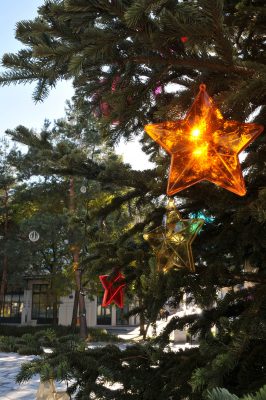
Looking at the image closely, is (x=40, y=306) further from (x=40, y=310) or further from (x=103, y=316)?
(x=103, y=316)

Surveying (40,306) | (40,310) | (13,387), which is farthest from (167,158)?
(40,310)

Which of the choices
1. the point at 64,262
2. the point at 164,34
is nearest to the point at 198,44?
the point at 164,34

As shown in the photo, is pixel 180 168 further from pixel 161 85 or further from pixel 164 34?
pixel 161 85

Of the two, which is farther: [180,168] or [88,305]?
[88,305]

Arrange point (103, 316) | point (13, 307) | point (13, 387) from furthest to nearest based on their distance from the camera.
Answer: point (13, 307) → point (103, 316) → point (13, 387)

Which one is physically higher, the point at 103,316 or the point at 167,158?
the point at 167,158

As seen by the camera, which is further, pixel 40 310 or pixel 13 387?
pixel 40 310

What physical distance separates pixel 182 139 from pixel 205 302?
104 centimetres

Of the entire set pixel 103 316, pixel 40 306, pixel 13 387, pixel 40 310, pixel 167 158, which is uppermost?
pixel 167 158

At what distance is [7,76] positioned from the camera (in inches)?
95.4

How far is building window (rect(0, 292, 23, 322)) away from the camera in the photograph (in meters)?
36.6

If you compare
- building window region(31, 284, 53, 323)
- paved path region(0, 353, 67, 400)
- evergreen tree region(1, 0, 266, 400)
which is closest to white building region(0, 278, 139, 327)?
building window region(31, 284, 53, 323)

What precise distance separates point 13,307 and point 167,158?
37.8m

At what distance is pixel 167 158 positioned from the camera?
8.10 ft
